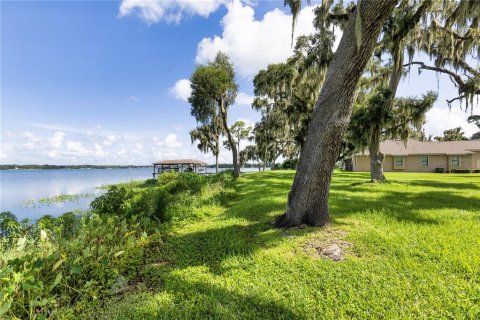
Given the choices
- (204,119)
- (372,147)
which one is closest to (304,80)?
(372,147)

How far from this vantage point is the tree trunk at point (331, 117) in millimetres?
4328

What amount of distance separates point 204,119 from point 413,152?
24324 millimetres

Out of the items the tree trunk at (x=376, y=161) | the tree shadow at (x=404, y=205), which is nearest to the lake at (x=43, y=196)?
the tree shadow at (x=404, y=205)

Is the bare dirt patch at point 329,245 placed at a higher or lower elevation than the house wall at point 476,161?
lower

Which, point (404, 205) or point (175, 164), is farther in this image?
point (175, 164)

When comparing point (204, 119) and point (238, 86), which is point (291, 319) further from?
point (238, 86)

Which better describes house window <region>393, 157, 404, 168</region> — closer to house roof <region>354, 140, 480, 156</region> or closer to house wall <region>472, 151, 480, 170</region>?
house roof <region>354, 140, 480, 156</region>

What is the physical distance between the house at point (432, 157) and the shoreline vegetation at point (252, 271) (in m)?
24.3

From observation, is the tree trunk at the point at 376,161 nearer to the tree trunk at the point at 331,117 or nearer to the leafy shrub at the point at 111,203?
the tree trunk at the point at 331,117

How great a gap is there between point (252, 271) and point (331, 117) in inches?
125

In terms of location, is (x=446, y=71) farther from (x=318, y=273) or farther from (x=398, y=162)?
(x=398, y=162)

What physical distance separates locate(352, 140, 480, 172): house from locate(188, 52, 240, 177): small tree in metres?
15.7

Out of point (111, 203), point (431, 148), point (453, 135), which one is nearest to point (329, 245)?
point (111, 203)

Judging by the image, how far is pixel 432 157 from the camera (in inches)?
1070
